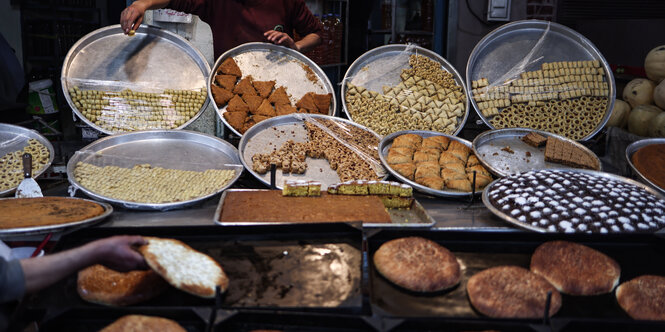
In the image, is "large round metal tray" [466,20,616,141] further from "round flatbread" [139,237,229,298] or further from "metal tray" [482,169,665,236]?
"round flatbread" [139,237,229,298]

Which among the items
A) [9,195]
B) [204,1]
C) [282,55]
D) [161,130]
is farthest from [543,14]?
[9,195]

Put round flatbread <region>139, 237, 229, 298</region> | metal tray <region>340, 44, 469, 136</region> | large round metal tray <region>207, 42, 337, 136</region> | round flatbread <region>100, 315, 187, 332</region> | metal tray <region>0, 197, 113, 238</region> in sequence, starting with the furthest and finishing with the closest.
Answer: metal tray <region>340, 44, 469, 136</region>, large round metal tray <region>207, 42, 337, 136</region>, metal tray <region>0, 197, 113, 238</region>, round flatbread <region>139, 237, 229, 298</region>, round flatbread <region>100, 315, 187, 332</region>

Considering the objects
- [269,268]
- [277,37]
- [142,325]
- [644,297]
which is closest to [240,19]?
[277,37]

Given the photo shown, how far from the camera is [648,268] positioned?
1.54m

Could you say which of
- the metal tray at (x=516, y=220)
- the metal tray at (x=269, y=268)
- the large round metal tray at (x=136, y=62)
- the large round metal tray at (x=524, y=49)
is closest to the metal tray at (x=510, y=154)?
the metal tray at (x=516, y=220)

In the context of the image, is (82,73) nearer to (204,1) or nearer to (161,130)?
(161,130)

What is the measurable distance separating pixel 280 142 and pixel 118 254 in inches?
56.6

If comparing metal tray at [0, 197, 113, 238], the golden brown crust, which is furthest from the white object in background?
metal tray at [0, 197, 113, 238]

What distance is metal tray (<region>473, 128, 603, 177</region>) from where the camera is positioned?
7.84ft

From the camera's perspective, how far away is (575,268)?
1454mm

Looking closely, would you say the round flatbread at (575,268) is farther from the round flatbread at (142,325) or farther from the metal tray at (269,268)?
the round flatbread at (142,325)

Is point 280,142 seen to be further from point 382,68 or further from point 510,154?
point 510,154

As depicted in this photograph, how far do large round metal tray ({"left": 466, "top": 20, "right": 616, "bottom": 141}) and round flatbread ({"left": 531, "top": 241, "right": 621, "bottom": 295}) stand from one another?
1.82 m

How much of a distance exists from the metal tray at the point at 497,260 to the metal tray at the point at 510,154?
27.1 inches
